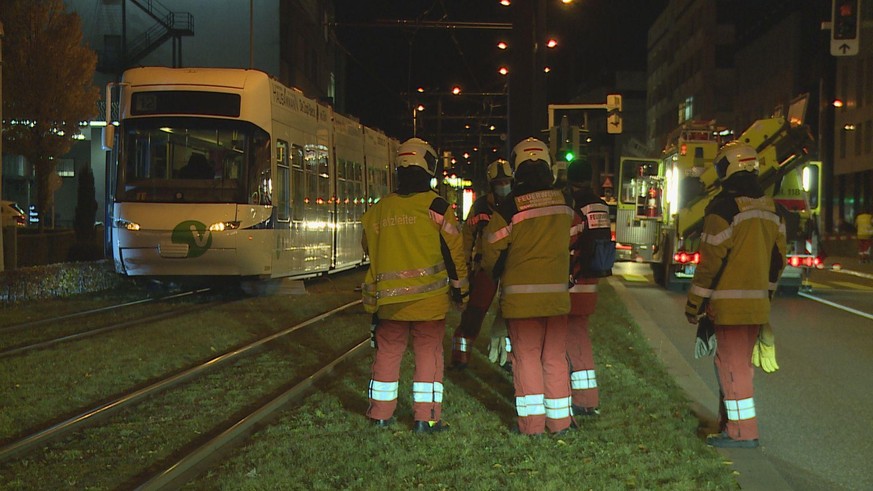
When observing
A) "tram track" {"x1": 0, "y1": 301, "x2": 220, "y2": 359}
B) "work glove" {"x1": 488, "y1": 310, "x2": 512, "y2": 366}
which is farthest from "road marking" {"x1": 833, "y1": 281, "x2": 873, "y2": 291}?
"work glove" {"x1": 488, "y1": 310, "x2": 512, "y2": 366}

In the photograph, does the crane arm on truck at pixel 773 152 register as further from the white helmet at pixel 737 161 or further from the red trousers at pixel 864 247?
the red trousers at pixel 864 247

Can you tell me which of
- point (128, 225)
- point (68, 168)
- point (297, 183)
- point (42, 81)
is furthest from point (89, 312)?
point (68, 168)

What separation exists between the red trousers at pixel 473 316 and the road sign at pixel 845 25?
39.1 feet

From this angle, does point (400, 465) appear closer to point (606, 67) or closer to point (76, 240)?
point (76, 240)

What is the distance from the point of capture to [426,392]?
23.2 ft

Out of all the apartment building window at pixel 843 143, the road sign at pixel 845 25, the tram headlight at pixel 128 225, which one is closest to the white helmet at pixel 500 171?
the tram headlight at pixel 128 225

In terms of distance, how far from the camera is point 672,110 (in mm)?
87812

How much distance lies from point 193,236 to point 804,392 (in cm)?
955

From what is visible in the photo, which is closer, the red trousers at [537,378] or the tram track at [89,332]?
the red trousers at [537,378]

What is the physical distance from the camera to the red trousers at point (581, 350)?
25.9ft

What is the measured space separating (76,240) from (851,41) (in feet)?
62.9

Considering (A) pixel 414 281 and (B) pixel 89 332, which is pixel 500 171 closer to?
(A) pixel 414 281

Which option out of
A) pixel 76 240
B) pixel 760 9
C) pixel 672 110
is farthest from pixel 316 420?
pixel 672 110

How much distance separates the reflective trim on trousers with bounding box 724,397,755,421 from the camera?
273 inches
